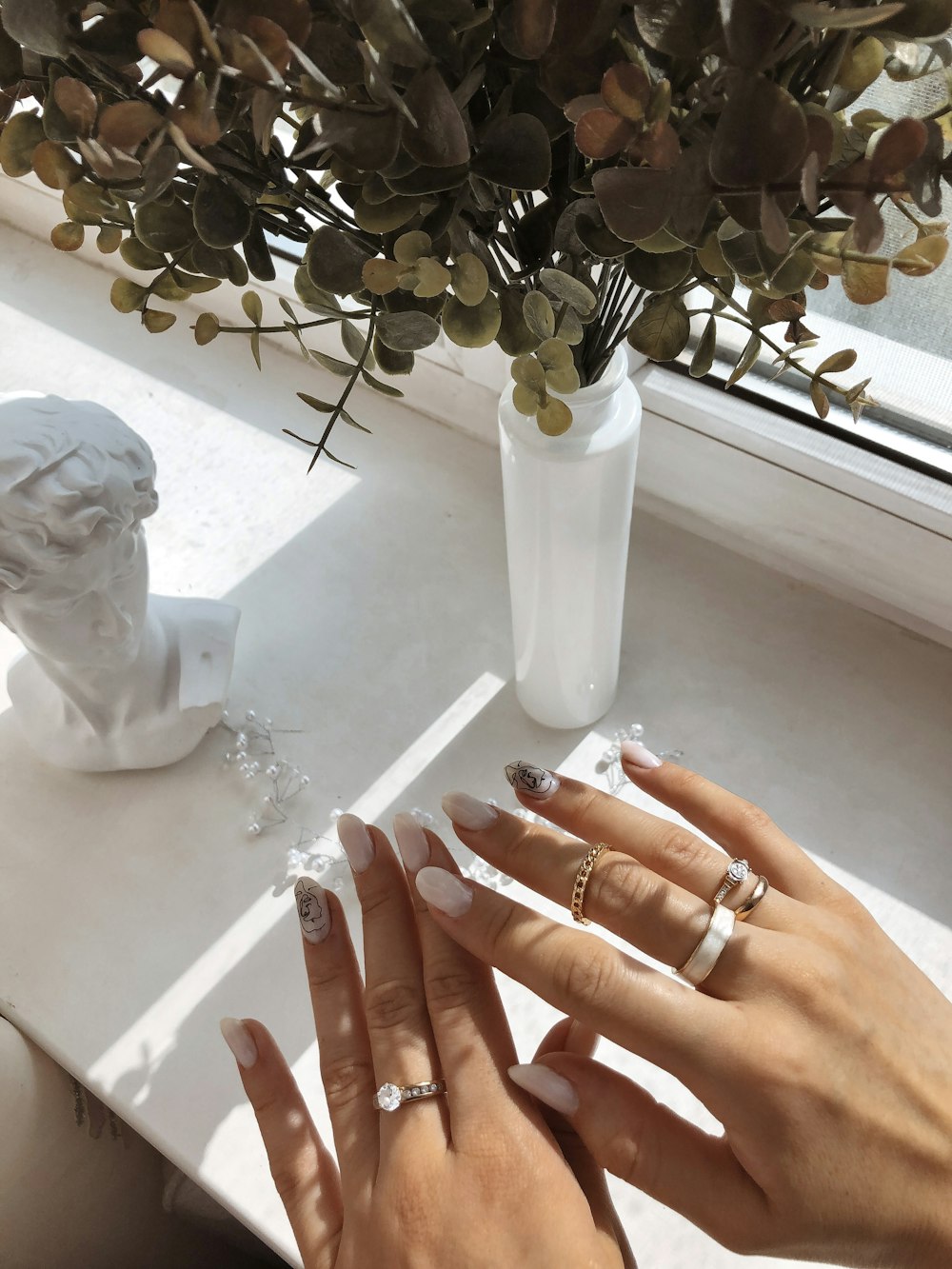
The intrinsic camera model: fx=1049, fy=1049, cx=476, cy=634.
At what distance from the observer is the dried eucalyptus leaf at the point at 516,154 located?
39 cm

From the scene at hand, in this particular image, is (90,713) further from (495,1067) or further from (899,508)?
Answer: (899,508)

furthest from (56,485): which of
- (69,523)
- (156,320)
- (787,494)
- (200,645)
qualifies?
(787,494)

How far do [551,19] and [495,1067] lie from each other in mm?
518

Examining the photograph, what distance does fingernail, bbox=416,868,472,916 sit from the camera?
607 millimetres

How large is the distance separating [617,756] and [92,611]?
43cm

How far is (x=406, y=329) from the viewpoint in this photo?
465 millimetres

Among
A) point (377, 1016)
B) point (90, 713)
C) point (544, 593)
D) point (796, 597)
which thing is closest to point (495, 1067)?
point (377, 1016)

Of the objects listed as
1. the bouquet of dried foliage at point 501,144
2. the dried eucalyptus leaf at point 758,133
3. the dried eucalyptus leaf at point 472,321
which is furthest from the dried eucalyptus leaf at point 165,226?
the dried eucalyptus leaf at point 758,133

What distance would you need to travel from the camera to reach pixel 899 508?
86 centimetres

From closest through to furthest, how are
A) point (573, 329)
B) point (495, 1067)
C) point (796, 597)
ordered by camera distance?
1. point (573, 329)
2. point (495, 1067)
3. point (796, 597)

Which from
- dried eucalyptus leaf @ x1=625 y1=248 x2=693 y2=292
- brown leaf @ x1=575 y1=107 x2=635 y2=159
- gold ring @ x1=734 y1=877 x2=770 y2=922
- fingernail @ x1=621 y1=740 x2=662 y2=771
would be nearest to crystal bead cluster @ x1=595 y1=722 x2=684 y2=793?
fingernail @ x1=621 y1=740 x2=662 y2=771

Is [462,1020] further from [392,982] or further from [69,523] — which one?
[69,523]

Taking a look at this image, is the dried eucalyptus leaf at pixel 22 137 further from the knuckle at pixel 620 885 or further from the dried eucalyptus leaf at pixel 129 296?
the knuckle at pixel 620 885

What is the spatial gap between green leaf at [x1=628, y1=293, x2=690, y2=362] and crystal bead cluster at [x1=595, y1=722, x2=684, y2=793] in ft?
1.33
